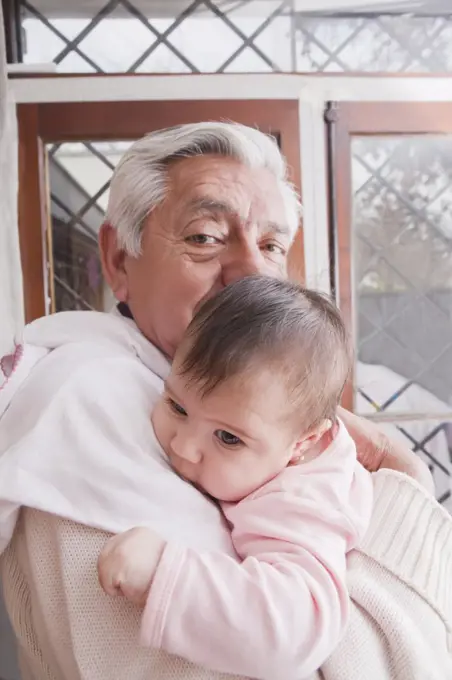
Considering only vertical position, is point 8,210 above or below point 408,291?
above

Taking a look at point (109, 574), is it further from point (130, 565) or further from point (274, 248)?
point (274, 248)

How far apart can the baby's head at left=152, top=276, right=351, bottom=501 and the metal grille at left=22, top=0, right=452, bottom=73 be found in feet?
5.47

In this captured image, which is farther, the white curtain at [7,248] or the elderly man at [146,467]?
the white curtain at [7,248]

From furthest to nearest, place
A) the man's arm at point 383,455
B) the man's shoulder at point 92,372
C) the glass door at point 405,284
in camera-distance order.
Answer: the glass door at point 405,284
the man's arm at point 383,455
the man's shoulder at point 92,372

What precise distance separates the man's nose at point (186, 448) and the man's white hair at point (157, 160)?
11.3 inches

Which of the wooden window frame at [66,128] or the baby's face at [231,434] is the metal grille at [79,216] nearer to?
the wooden window frame at [66,128]

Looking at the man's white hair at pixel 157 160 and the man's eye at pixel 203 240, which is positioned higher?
the man's white hair at pixel 157 160

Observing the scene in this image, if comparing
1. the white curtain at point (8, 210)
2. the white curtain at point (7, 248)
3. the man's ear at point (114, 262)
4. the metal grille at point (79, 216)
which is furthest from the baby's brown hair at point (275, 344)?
the metal grille at point (79, 216)

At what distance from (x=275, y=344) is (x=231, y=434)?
9 centimetres

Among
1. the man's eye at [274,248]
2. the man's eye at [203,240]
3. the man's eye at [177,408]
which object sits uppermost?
the man's eye at [203,240]

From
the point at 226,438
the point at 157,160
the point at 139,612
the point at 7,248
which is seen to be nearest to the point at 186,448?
the point at 226,438

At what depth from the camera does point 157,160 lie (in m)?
0.77

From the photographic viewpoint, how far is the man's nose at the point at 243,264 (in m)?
0.74

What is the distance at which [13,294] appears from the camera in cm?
148
